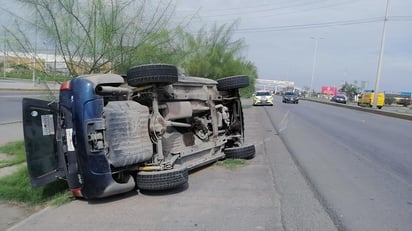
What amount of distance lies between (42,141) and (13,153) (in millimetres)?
3682

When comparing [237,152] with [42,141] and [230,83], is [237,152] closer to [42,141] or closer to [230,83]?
[230,83]

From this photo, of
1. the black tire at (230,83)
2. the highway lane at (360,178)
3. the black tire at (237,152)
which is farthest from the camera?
the black tire at (230,83)

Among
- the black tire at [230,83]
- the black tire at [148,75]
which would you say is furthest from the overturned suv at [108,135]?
the black tire at [230,83]

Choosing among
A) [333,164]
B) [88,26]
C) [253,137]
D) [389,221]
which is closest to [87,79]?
[88,26]

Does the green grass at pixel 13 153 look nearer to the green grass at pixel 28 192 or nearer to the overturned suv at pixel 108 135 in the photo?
the green grass at pixel 28 192

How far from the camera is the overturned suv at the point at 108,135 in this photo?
4988mm

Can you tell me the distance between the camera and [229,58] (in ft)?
85.3

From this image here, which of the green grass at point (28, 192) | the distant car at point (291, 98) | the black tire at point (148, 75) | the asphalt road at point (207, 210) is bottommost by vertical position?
the distant car at point (291, 98)

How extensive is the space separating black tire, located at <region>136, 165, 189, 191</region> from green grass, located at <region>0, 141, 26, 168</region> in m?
3.31

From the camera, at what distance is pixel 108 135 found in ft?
16.6

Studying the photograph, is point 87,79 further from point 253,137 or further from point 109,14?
point 253,137

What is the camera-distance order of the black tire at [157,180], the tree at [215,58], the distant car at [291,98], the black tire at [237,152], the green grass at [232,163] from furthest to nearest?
1. the distant car at [291,98]
2. the tree at [215,58]
3. the black tire at [237,152]
4. the green grass at [232,163]
5. the black tire at [157,180]

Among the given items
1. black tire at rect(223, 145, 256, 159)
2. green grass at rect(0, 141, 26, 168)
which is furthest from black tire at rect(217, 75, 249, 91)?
green grass at rect(0, 141, 26, 168)

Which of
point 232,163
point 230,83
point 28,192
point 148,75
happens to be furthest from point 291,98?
point 28,192
